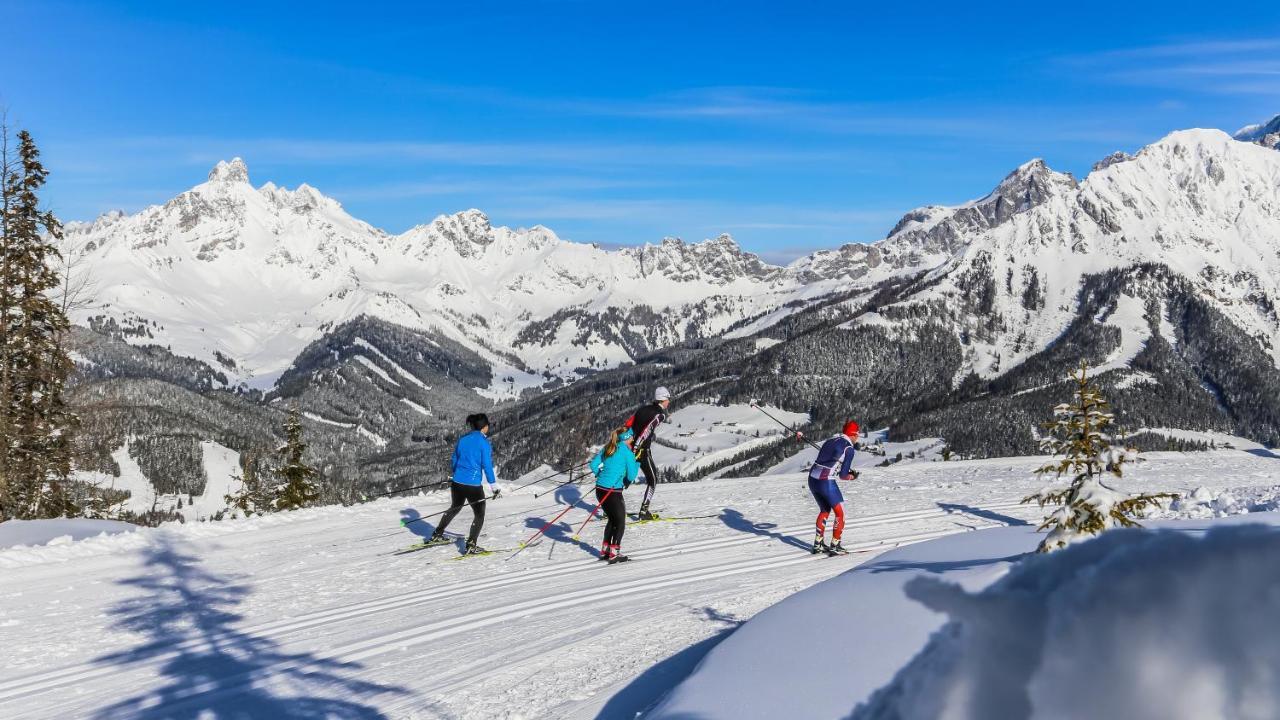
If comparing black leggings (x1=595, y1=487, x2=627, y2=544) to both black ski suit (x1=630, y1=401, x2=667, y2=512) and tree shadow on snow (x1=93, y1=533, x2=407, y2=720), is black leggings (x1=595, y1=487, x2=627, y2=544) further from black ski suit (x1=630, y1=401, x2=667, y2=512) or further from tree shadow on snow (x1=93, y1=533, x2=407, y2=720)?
tree shadow on snow (x1=93, y1=533, x2=407, y2=720)

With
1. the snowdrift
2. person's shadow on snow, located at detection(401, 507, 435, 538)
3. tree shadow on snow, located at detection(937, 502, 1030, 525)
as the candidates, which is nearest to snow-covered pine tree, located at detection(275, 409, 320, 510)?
person's shadow on snow, located at detection(401, 507, 435, 538)

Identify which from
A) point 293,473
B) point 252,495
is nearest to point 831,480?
point 293,473

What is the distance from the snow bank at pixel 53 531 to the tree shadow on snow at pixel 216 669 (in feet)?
17.4

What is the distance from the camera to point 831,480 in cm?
1454

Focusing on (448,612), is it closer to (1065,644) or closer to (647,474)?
(647,474)

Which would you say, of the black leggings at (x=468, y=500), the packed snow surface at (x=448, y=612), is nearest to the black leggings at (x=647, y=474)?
the packed snow surface at (x=448, y=612)

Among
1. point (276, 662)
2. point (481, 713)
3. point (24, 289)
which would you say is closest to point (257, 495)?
point (24, 289)

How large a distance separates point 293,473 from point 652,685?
124 feet

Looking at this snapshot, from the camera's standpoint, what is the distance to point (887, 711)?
4172 millimetres

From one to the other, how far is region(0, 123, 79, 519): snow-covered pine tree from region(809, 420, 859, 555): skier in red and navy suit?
82.5ft

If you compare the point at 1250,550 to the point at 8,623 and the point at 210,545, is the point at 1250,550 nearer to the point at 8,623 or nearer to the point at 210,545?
the point at 8,623

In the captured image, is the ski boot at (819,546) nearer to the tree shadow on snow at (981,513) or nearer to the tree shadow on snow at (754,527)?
the tree shadow on snow at (754,527)

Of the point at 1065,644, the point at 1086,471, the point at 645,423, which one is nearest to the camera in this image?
the point at 1065,644

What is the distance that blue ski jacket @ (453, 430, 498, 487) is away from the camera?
15.5 metres
